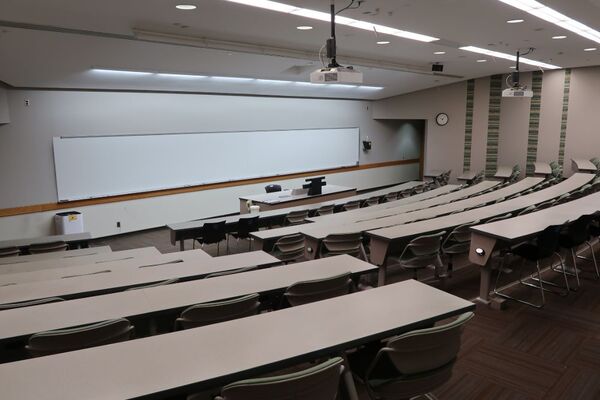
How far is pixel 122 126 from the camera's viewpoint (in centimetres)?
897

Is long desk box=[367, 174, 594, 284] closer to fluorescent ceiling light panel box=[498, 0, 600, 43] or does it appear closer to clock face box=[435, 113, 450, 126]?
fluorescent ceiling light panel box=[498, 0, 600, 43]

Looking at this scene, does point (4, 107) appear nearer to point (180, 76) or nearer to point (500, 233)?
point (180, 76)

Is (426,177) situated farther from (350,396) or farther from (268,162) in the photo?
(350,396)

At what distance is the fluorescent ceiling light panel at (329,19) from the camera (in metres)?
4.86

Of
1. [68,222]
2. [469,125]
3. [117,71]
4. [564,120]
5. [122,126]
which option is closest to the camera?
[117,71]

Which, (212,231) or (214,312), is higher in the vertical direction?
(214,312)

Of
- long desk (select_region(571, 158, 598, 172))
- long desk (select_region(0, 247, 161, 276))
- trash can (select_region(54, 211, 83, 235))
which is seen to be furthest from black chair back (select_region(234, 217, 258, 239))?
long desk (select_region(571, 158, 598, 172))

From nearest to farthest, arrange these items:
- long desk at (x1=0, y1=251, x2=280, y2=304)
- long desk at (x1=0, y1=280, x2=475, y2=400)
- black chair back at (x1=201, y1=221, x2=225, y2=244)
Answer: long desk at (x1=0, y1=280, x2=475, y2=400) < long desk at (x1=0, y1=251, x2=280, y2=304) < black chair back at (x1=201, y1=221, x2=225, y2=244)

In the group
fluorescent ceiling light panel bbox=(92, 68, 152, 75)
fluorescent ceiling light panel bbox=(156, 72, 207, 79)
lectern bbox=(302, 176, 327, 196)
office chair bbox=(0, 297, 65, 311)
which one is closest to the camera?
office chair bbox=(0, 297, 65, 311)

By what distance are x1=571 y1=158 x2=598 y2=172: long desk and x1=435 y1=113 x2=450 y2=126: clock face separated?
366 cm

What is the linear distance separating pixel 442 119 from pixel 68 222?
10.8m

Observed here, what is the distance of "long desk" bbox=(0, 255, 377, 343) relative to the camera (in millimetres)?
2473

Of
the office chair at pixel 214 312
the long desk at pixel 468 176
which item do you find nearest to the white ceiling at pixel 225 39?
the office chair at pixel 214 312

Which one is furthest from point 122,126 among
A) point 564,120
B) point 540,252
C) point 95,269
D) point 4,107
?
point 564,120
